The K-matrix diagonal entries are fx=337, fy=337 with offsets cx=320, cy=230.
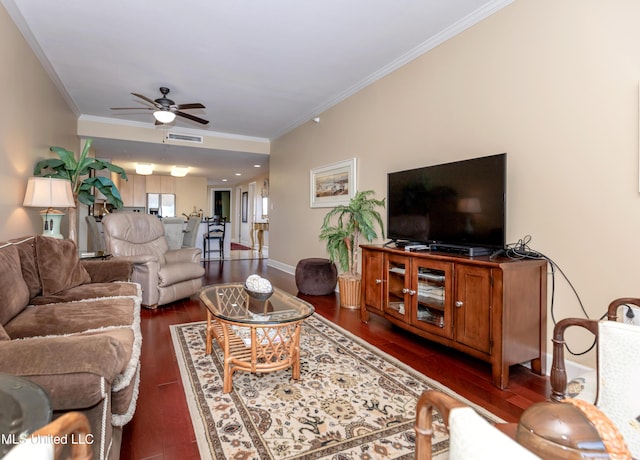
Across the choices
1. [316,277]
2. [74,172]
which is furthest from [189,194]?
[316,277]

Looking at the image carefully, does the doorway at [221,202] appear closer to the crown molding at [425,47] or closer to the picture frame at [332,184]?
the picture frame at [332,184]

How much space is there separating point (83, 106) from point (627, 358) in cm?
642

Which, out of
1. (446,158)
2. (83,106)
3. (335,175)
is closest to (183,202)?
(83,106)

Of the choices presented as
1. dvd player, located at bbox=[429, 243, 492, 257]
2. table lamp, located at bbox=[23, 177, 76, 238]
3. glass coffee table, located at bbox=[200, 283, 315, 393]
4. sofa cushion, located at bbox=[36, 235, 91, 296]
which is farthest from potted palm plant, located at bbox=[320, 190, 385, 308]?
table lamp, located at bbox=[23, 177, 76, 238]

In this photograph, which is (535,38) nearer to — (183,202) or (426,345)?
(426,345)

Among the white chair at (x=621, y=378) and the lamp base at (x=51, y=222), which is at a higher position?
the lamp base at (x=51, y=222)

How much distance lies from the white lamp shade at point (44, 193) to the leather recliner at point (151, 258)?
83 centimetres

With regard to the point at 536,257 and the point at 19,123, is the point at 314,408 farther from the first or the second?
the point at 19,123

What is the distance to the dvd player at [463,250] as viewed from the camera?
7.93ft

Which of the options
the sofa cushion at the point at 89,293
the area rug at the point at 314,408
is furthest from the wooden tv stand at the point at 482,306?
the sofa cushion at the point at 89,293

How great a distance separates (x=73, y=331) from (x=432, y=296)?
226cm

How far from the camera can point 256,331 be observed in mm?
1966

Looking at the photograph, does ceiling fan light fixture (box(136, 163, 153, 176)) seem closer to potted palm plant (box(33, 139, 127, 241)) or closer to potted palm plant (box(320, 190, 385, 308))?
potted palm plant (box(33, 139, 127, 241))

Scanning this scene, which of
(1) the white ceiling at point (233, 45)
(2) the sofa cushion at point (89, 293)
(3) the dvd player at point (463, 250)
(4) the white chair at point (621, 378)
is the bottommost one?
(2) the sofa cushion at point (89, 293)
